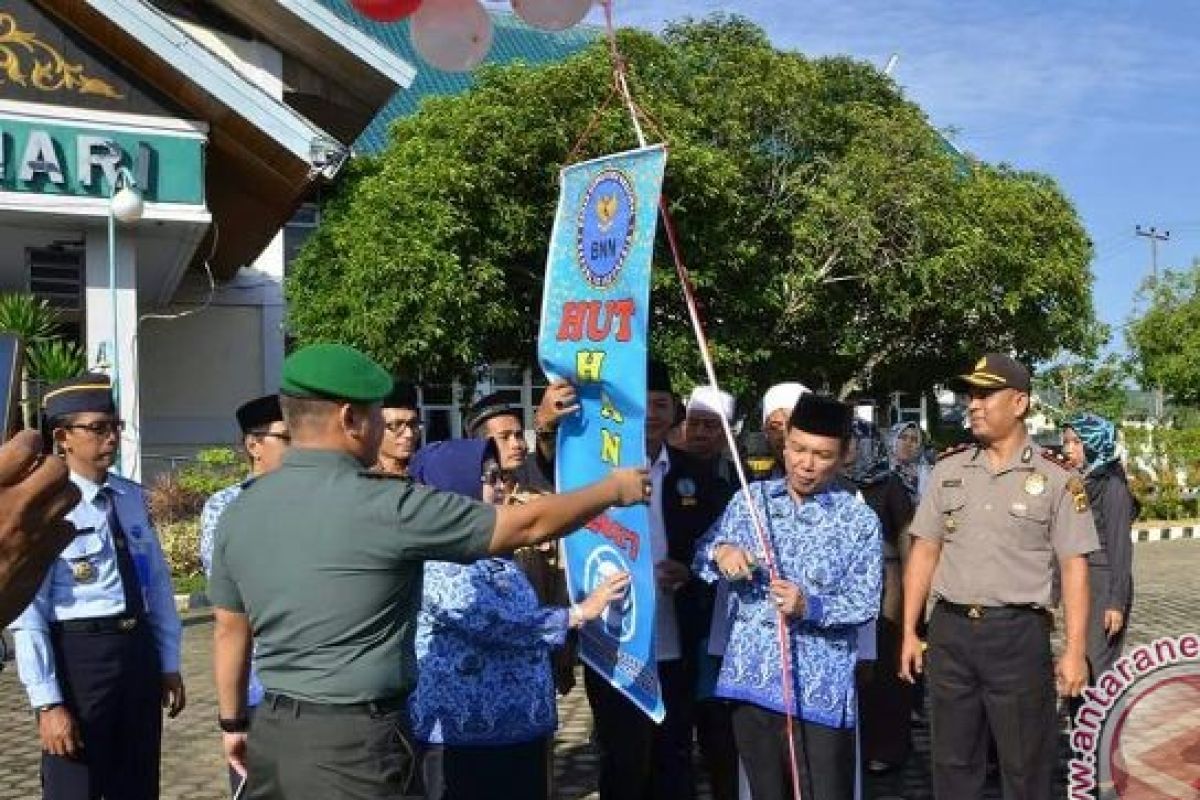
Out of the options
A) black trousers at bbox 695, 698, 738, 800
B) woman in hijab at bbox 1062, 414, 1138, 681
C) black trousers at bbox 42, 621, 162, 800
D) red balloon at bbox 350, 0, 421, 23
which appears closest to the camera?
black trousers at bbox 42, 621, 162, 800

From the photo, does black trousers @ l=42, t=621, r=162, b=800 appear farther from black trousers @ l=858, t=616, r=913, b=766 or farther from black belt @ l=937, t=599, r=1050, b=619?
black trousers @ l=858, t=616, r=913, b=766

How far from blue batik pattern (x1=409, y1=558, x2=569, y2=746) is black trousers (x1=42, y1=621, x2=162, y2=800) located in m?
1.05

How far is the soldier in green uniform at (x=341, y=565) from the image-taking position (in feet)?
8.40

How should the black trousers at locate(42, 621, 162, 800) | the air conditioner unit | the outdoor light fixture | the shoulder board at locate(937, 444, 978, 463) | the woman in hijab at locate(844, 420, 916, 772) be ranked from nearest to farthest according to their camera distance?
the black trousers at locate(42, 621, 162, 800), the shoulder board at locate(937, 444, 978, 463), the woman in hijab at locate(844, 420, 916, 772), the outdoor light fixture, the air conditioner unit

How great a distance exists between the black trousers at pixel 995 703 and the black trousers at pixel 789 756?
559 millimetres

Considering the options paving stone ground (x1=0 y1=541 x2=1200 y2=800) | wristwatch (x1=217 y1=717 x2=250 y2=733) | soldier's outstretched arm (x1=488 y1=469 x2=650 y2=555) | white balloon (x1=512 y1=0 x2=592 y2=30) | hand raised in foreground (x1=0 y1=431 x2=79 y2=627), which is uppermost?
white balloon (x1=512 y1=0 x2=592 y2=30)

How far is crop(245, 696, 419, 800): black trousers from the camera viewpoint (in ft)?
8.50

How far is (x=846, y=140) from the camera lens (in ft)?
63.6

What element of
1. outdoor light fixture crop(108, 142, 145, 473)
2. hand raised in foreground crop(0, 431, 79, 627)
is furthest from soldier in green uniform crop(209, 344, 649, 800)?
outdoor light fixture crop(108, 142, 145, 473)

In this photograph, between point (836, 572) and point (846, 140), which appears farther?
point (846, 140)

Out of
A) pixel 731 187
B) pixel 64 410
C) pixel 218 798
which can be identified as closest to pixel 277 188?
pixel 731 187

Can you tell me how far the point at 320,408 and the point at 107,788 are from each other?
1862mm

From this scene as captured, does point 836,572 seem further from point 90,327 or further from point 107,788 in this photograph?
point 90,327

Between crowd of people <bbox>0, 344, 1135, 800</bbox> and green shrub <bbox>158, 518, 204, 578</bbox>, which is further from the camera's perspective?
green shrub <bbox>158, 518, 204, 578</bbox>
